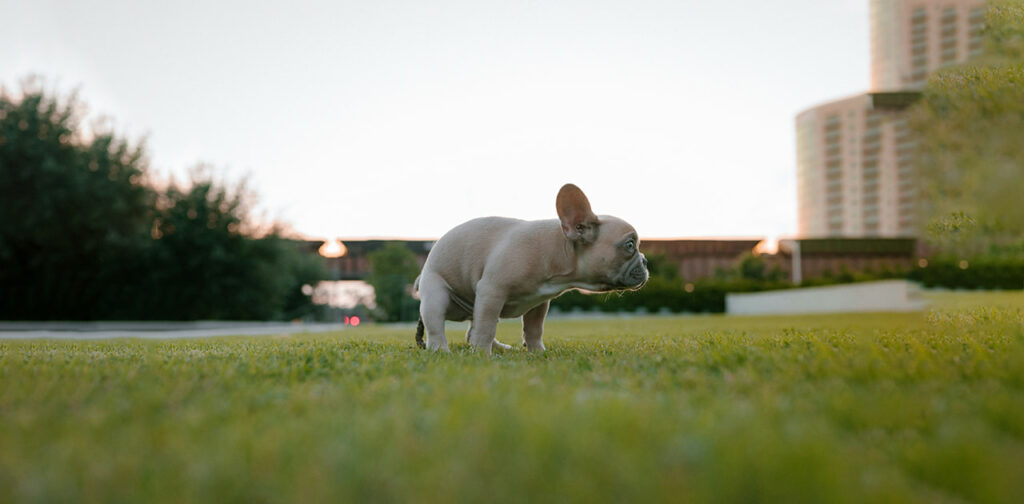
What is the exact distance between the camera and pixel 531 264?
15.8 ft

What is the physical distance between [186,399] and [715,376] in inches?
87.2

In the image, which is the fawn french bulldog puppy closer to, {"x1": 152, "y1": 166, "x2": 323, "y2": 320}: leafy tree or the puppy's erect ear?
the puppy's erect ear

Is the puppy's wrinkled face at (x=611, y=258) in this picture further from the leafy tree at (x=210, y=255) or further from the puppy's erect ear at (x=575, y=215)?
the leafy tree at (x=210, y=255)

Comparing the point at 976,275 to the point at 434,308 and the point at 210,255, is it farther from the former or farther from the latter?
the point at 210,255

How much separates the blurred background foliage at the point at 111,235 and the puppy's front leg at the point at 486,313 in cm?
2250

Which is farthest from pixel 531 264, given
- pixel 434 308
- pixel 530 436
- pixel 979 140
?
pixel 530 436

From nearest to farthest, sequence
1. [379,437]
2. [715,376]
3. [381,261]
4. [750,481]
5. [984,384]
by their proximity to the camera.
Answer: [750,481] < [379,437] < [984,384] < [715,376] < [381,261]

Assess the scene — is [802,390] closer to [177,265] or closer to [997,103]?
[997,103]

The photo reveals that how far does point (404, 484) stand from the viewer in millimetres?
1263

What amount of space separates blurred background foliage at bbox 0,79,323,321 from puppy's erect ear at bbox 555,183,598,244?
22883mm

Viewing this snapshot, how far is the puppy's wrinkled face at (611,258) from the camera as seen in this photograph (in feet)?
15.9

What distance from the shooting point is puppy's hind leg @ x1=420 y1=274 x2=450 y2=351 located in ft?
16.7

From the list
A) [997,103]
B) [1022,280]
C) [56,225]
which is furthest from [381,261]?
[997,103]

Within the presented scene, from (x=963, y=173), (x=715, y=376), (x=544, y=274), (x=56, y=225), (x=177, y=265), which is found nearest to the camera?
(x=715, y=376)
